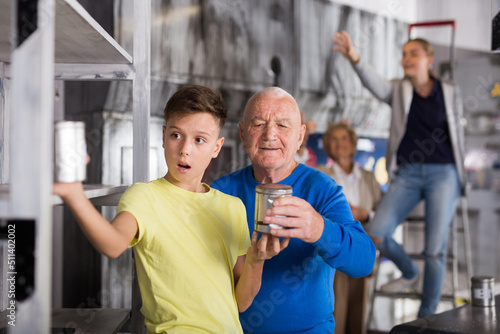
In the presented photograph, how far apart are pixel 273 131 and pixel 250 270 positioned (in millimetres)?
416

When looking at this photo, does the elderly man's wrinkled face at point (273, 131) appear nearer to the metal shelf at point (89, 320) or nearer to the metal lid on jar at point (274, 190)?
the metal lid on jar at point (274, 190)

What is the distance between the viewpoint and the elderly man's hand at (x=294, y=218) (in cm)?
95

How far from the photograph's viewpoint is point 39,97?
2.32ft

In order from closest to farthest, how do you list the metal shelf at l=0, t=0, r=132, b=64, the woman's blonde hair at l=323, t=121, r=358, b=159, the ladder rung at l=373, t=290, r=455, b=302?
the metal shelf at l=0, t=0, r=132, b=64, the ladder rung at l=373, t=290, r=455, b=302, the woman's blonde hair at l=323, t=121, r=358, b=159

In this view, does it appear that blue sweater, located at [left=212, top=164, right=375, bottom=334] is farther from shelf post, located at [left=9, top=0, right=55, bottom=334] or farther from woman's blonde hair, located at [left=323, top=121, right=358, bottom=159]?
woman's blonde hair, located at [left=323, top=121, right=358, bottom=159]

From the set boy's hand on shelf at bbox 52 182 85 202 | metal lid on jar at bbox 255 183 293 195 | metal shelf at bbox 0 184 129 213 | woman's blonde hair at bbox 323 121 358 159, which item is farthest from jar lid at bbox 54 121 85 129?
woman's blonde hair at bbox 323 121 358 159

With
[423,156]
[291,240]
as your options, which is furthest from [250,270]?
[423,156]

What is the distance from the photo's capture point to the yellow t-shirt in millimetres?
1016

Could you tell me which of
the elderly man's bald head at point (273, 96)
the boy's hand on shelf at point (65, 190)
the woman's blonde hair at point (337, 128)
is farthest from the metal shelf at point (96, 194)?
the woman's blonde hair at point (337, 128)

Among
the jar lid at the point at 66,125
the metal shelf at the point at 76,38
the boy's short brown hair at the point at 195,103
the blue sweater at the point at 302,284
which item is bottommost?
the blue sweater at the point at 302,284

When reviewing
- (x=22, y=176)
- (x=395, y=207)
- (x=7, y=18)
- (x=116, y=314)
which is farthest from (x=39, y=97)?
(x=395, y=207)

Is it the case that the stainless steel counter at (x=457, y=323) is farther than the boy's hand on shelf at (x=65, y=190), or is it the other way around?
the stainless steel counter at (x=457, y=323)

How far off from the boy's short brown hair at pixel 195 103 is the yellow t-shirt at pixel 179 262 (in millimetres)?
167

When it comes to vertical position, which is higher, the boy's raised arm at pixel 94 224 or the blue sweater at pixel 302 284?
the boy's raised arm at pixel 94 224
